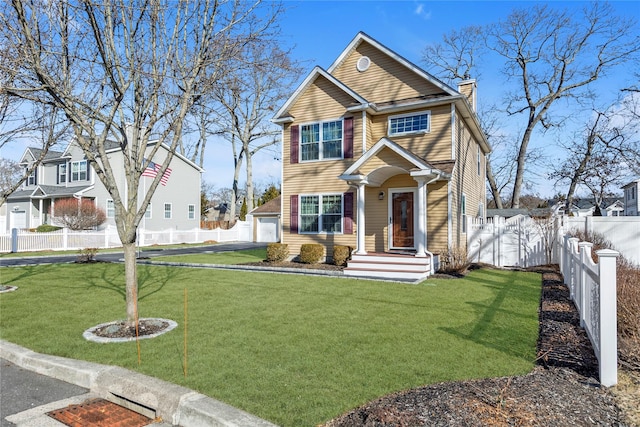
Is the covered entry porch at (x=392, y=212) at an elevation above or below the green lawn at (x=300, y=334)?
above

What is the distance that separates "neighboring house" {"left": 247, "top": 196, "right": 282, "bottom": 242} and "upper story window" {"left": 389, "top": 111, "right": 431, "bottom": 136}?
16.9 m

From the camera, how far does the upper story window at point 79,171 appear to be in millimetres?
30094

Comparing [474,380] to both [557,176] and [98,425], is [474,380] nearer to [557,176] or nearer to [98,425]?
[98,425]

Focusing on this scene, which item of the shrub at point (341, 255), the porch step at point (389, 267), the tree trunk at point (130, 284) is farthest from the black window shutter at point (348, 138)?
the tree trunk at point (130, 284)

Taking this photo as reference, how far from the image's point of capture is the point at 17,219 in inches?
1294

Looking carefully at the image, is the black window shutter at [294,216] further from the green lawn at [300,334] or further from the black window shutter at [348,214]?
the green lawn at [300,334]

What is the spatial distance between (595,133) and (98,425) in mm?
36063

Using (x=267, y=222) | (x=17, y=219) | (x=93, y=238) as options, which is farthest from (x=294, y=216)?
(x=17, y=219)

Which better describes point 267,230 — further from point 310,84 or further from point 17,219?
point 17,219

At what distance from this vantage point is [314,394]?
12.4 feet

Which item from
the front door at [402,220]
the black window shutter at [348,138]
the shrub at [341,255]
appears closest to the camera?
the shrub at [341,255]

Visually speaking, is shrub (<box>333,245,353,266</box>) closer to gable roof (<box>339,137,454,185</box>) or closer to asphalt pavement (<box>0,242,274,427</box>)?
gable roof (<box>339,137,454,185</box>)

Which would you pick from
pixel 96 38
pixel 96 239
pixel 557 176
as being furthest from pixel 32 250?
pixel 557 176

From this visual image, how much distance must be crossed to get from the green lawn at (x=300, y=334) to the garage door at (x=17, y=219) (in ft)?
88.7
